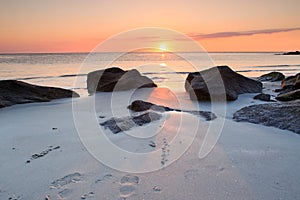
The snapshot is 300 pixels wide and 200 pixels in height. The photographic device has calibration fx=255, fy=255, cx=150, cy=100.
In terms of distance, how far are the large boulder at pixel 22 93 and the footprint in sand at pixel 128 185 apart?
4.44 meters

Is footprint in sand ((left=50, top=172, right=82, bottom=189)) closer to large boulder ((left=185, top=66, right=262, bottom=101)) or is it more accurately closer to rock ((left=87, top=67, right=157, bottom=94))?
large boulder ((left=185, top=66, right=262, bottom=101))

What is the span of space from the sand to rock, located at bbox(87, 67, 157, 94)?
12.4ft

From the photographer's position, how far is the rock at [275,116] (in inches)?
158

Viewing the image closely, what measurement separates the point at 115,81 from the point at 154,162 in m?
5.99

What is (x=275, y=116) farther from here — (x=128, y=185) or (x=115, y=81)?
(x=115, y=81)

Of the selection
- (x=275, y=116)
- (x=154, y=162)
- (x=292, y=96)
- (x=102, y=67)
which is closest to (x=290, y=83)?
(x=292, y=96)

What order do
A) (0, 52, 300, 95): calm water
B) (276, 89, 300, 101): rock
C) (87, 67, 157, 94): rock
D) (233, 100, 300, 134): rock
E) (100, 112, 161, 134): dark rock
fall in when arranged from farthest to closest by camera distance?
(0, 52, 300, 95): calm water
(87, 67, 157, 94): rock
(276, 89, 300, 101): rock
(233, 100, 300, 134): rock
(100, 112, 161, 134): dark rock

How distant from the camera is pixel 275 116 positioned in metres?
4.34

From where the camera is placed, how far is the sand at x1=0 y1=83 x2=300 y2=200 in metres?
2.21

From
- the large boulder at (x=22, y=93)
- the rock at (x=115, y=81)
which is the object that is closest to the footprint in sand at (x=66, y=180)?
the large boulder at (x=22, y=93)

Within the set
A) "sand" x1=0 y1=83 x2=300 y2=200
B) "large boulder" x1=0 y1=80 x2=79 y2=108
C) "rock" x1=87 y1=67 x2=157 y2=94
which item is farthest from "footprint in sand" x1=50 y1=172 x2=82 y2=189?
"rock" x1=87 y1=67 x2=157 y2=94

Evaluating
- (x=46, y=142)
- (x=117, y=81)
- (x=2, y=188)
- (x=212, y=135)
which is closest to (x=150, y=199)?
(x=2, y=188)

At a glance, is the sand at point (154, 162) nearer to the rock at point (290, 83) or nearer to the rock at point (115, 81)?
the rock at point (115, 81)

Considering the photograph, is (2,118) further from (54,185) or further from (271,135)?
(271,135)
